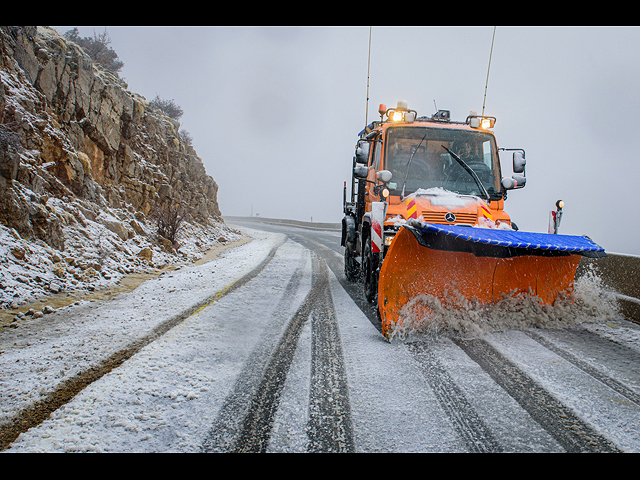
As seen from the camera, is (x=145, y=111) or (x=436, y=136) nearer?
(x=436, y=136)

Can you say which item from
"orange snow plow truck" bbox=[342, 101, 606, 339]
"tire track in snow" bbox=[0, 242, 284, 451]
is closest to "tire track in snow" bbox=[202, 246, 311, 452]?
"tire track in snow" bbox=[0, 242, 284, 451]

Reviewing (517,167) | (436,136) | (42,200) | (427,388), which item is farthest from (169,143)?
(427,388)

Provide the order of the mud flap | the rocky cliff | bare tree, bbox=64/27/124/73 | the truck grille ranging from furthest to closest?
bare tree, bbox=64/27/124/73, the rocky cliff, the mud flap, the truck grille

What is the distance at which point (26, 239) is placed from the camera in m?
5.61

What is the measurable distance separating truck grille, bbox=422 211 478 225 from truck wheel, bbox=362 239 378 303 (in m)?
0.95

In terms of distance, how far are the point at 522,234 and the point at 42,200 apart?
7.35 m

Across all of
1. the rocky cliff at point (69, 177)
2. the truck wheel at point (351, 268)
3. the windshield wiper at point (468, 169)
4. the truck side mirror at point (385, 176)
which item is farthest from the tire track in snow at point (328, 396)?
the rocky cliff at point (69, 177)

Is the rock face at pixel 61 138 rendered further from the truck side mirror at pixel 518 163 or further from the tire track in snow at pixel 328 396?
the truck side mirror at pixel 518 163

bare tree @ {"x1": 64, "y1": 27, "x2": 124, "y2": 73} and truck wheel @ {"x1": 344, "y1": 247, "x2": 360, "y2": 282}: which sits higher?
bare tree @ {"x1": 64, "y1": 27, "x2": 124, "y2": 73}

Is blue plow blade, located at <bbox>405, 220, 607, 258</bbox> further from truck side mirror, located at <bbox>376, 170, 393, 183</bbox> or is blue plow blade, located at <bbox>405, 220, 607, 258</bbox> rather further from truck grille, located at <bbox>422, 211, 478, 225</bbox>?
truck side mirror, located at <bbox>376, 170, 393, 183</bbox>

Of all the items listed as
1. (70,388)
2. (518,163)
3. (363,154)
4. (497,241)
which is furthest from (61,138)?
(518,163)

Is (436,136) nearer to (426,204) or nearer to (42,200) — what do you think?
(426,204)

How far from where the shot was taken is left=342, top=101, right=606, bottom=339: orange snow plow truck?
370 cm

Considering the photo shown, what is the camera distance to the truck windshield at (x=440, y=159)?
5016 millimetres
